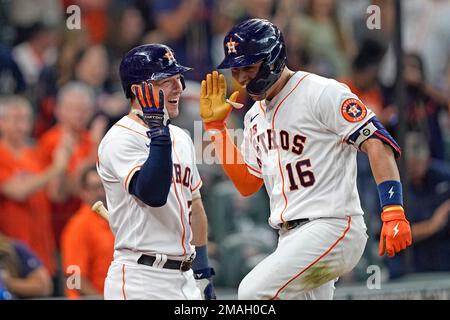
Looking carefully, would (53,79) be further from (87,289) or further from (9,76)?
(87,289)

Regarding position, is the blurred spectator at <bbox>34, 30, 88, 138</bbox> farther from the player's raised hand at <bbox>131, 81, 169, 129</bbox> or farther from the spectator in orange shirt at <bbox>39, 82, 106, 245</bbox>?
the player's raised hand at <bbox>131, 81, 169, 129</bbox>

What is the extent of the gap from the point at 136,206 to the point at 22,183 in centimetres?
351

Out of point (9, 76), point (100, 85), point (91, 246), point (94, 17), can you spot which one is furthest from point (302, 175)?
point (94, 17)

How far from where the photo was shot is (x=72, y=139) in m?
8.56

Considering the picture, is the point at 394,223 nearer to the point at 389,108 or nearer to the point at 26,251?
the point at 26,251

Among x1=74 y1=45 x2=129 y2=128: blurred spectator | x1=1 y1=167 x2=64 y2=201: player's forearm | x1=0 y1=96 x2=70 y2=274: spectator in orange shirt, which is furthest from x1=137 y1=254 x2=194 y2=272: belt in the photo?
x1=74 y1=45 x2=129 y2=128: blurred spectator

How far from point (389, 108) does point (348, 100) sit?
4.31 metres

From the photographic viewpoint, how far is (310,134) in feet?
16.9

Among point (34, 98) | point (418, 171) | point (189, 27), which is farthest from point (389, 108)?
point (34, 98)

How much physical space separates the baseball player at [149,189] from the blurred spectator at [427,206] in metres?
4.21

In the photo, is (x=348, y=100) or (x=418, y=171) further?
(x=418, y=171)

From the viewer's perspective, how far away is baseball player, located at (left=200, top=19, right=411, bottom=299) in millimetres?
4996

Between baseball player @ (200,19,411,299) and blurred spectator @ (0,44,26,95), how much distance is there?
3.63 metres

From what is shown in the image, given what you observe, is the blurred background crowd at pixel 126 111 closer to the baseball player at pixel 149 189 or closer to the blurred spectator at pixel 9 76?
the blurred spectator at pixel 9 76
